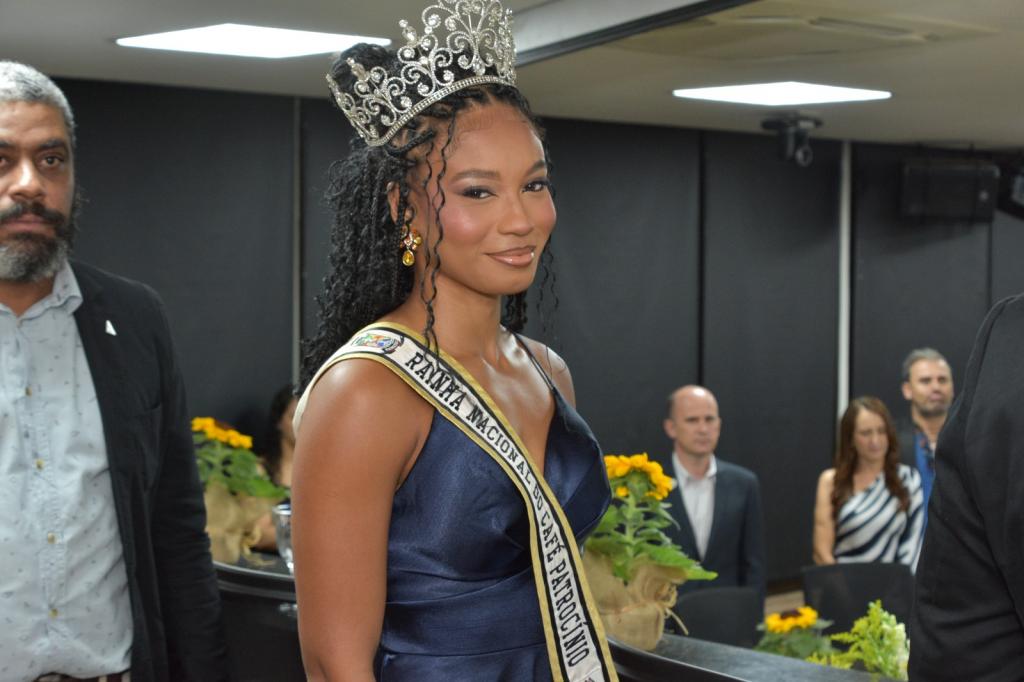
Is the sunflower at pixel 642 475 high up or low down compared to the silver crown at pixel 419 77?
down

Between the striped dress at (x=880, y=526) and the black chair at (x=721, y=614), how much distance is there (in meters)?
1.30

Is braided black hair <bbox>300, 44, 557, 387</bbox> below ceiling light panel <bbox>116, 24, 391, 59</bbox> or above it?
below

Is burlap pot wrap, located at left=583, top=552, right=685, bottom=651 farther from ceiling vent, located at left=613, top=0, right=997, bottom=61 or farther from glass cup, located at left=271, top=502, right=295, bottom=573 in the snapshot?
ceiling vent, located at left=613, top=0, right=997, bottom=61

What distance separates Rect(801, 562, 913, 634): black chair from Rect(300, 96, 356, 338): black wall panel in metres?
2.48

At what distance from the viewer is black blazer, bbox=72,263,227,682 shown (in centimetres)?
194

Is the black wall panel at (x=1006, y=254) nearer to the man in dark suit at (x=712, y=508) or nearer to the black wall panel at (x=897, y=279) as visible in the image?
the black wall panel at (x=897, y=279)

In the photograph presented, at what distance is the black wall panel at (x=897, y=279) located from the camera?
7.42m

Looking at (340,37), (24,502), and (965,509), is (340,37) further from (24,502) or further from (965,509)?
(965,509)

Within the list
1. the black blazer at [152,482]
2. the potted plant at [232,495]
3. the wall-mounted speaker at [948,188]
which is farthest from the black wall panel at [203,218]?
the wall-mounted speaker at [948,188]

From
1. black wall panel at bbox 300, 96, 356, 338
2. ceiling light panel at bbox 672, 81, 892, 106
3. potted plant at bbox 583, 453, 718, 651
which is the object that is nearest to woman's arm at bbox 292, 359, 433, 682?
potted plant at bbox 583, 453, 718, 651

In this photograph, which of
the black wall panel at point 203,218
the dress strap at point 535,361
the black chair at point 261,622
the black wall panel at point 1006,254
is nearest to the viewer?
the dress strap at point 535,361

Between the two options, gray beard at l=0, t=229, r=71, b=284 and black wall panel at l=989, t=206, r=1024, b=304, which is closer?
gray beard at l=0, t=229, r=71, b=284

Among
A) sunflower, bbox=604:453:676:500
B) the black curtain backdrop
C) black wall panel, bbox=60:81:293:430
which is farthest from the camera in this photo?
the black curtain backdrop

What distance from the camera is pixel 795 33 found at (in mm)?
3980
